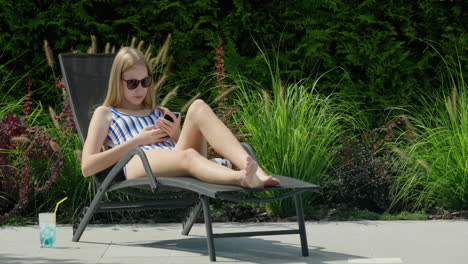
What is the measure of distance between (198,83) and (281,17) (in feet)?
3.43

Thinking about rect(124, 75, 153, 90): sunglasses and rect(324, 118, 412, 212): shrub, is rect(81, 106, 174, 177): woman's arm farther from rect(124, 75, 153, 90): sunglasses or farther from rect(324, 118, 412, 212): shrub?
rect(324, 118, 412, 212): shrub

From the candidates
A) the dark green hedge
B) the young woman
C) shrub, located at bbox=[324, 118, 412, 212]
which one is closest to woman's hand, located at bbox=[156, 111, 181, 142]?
the young woman

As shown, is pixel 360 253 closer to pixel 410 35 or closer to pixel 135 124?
pixel 135 124

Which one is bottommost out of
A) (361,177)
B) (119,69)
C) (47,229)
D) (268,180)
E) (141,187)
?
(361,177)

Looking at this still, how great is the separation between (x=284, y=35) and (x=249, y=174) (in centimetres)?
390

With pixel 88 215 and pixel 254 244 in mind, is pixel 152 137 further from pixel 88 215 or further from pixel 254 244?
pixel 254 244

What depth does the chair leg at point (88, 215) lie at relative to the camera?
5.20 m

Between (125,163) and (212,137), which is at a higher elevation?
(212,137)

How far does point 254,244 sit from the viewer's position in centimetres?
537

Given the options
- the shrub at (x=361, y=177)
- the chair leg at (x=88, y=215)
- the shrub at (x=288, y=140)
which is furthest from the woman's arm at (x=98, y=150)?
the shrub at (x=361, y=177)

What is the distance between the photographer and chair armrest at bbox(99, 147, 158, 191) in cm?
479

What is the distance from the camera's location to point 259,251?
5035 millimetres

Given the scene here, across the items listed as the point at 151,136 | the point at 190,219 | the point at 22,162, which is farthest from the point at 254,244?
the point at 22,162

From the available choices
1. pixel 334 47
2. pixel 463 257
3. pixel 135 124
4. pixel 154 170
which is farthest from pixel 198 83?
pixel 463 257
